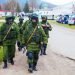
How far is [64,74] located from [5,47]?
2.41 m

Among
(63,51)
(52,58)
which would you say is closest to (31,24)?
(52,58)

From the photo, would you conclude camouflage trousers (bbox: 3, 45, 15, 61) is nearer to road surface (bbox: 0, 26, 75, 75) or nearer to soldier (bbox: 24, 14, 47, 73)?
road surface (bbox: 0, 26, 75, 75)

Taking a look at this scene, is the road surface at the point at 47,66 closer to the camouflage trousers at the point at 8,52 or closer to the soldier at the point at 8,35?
the camouflage trousers at the point at 8,52

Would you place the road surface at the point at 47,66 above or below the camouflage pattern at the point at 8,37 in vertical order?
below

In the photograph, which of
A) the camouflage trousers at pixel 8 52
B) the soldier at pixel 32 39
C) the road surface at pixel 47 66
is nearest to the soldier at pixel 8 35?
the camouflage trousers at pixel 8 52

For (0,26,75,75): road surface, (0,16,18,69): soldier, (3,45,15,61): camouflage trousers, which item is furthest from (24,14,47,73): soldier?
(3,45,15,61): camouflage trousers

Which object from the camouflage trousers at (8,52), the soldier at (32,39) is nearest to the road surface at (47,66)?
the camouflage trousers at (8,52)

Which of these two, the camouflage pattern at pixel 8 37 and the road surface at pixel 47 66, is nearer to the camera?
the road surface at pixel 47 66

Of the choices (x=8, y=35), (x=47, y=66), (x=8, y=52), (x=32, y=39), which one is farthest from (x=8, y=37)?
(x=47, y=66)

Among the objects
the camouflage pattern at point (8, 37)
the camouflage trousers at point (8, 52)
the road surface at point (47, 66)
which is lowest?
the road surface at point (47, 66)

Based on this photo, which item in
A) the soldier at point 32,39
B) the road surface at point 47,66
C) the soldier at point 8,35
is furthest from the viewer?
the soldier at point 8,35

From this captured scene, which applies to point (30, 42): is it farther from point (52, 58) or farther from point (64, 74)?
point (52, 58)

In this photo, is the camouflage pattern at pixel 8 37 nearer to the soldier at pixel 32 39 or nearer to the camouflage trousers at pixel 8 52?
the camouflage trousers at pixel 8 52

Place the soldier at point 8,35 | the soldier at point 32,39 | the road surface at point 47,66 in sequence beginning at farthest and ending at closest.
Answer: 1. the soldier at point 8,35
2. the soldier at point 32,39
3. the road surface at point 47,66
